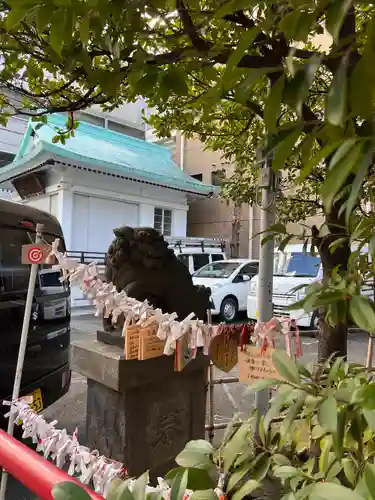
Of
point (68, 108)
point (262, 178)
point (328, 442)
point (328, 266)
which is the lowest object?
point (328, 442)

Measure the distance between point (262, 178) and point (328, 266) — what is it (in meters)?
0.64

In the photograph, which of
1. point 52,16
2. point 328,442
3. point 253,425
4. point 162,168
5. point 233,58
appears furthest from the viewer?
point 162,168

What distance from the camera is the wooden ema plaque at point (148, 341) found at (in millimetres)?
2059

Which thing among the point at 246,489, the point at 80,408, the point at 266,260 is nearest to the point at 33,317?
the point at 80,408

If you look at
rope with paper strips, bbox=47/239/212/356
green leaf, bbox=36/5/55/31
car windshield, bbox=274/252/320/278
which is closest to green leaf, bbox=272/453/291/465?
rope with paper strips, bbox=47/239/212/356

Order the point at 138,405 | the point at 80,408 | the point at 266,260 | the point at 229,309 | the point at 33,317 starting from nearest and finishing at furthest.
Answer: the point at 266,260 → the point at 138,405 → the point at 33,317 → the point at 80,408 → the point at 229,309

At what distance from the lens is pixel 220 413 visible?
432 centimetres

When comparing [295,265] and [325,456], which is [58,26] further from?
[295,265]

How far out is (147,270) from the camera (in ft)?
8.41

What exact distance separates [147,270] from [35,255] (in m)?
0.71

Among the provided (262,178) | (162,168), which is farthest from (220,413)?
(162,168)

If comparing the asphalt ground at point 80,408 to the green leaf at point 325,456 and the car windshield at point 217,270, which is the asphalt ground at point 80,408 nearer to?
the green leaf at point 325,456

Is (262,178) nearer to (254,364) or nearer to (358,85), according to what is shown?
(254,364)

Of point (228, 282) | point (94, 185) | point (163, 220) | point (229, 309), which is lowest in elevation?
point (229, 309)
